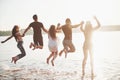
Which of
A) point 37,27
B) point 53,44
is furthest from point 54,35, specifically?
point 37,27

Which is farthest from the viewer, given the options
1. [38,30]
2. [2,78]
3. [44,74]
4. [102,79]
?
[44,74]

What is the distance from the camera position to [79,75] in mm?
28328

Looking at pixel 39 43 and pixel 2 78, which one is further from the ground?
pixel 39 43

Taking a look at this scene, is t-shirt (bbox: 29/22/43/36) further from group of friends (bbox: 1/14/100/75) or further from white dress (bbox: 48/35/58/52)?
white dress (bbox: 48/35/58/52)

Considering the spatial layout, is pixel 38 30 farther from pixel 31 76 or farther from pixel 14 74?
pixel 14 74

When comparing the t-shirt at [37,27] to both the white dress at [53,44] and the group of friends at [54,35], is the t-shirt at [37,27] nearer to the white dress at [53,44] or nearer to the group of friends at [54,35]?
the group of friends at [54,35]

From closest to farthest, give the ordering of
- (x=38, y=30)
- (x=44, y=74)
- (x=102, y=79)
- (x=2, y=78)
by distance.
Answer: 1. (x=38, y=30)
2. (x=102, y=79)
3. (x=2, y=78)
4. (x=44, y=74)

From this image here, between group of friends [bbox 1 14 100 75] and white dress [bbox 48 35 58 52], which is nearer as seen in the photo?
group of friends [bbox 1 14 100 75]

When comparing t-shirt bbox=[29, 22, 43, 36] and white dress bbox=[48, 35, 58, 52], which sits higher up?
t-shirt bbox=[29, 22, 43, 36]

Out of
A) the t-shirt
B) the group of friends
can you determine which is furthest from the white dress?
the t-shirt

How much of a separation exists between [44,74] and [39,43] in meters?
11.4

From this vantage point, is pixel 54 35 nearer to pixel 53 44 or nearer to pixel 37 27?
pixel 53 44

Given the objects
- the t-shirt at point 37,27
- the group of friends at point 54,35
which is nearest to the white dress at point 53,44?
the group of friends at point 54,35

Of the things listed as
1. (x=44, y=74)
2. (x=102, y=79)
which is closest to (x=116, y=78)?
(x=102, y=79)
